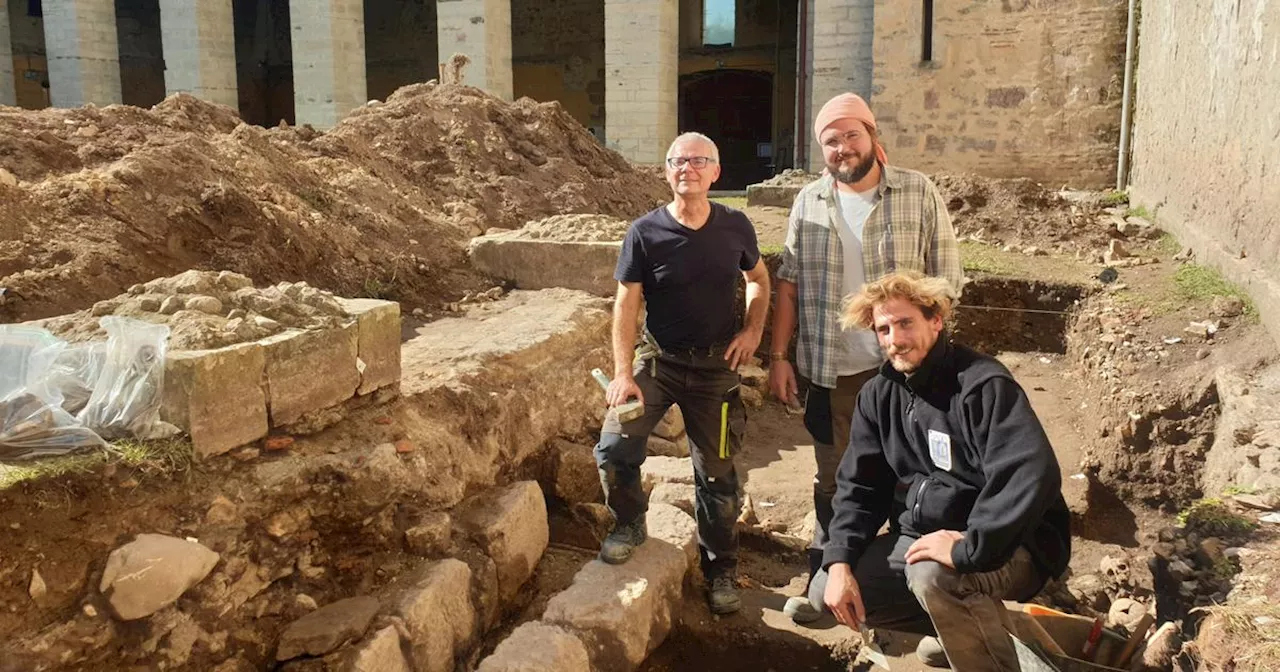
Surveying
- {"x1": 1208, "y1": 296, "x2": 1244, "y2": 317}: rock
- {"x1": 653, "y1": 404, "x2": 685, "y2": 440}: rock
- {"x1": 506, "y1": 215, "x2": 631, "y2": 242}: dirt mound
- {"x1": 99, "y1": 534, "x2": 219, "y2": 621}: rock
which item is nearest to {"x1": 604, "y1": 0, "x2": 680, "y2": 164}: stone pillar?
{"x1": 506, "y1": 215, "x2": 631, "y2": 242}: dirt mound

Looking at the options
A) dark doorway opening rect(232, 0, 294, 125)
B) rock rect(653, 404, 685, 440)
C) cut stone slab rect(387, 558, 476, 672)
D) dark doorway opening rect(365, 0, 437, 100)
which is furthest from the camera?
dark doorway opening rect(232, 0, 294, 125)

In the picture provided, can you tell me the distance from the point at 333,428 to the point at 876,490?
199 centimetres

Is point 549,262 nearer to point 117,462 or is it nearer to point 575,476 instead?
point 575,476

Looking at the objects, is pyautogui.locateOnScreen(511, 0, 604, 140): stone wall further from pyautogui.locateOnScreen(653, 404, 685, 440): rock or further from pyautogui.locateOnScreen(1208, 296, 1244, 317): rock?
pyautogui.locateOnScreen(1208, 296, 1244, 317): rock

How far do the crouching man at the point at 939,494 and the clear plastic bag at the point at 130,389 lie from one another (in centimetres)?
218

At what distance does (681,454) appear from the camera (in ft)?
18.4

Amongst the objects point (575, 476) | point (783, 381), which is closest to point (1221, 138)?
point (783, 381)

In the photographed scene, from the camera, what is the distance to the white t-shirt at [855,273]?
3475 mm

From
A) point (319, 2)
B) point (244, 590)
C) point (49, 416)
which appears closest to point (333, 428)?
point (244, 590)

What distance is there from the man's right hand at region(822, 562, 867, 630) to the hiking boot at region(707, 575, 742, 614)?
37.7 inches

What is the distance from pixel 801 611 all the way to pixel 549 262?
2.96 metres

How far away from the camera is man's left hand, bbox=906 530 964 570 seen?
8.71 feet

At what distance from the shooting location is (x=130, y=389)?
2.85 m

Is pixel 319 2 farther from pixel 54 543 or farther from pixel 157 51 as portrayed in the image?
pixel 54 543
